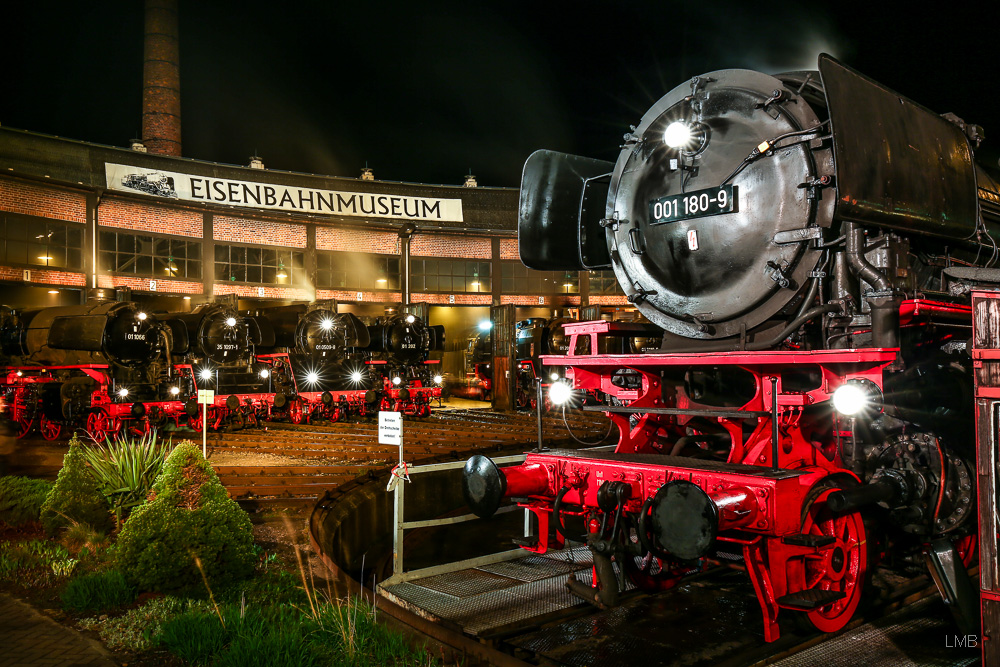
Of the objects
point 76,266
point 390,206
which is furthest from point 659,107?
point 390,206

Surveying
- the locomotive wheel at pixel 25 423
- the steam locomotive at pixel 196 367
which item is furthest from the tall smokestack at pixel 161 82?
the locomotive wheel at pixel 25 423

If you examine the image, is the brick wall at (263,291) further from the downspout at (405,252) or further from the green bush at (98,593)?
the green bush at (98,593)

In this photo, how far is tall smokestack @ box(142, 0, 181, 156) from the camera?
23.8m

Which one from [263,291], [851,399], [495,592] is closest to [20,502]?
[495,592]

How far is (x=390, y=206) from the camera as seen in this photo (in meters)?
23.9

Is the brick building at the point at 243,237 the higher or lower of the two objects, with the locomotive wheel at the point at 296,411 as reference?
higher

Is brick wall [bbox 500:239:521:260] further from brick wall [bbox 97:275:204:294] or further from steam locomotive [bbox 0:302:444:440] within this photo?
brick wall [bbox 97:275:204:294]

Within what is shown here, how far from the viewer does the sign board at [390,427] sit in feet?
19.3

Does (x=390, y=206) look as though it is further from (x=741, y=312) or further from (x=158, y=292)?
(x=741, y=312)

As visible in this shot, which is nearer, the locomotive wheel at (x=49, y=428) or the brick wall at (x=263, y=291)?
the locomotive wheel at (x=49, y=428)

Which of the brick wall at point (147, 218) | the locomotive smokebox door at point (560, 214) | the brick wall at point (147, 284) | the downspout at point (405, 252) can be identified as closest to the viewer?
the locomotive smokebox door at point (560, 214)

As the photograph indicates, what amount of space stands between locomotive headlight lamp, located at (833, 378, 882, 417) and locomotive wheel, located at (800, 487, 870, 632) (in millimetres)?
720

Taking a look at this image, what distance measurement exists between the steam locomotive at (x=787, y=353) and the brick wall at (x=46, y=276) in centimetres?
1763

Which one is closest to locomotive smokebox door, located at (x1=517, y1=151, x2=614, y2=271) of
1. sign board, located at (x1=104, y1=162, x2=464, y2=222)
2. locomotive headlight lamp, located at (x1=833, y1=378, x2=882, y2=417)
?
locomotive headlight lamp, located at (x1=833, y1=378, x2=882, y2=417)
